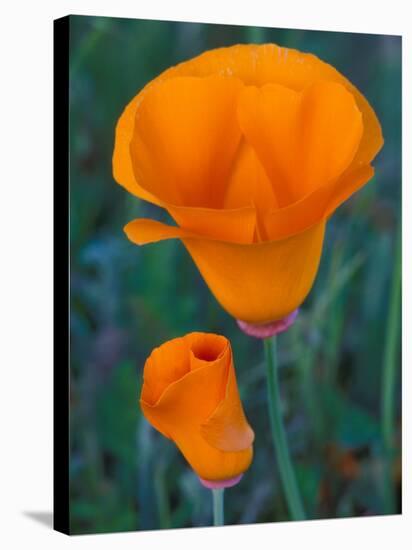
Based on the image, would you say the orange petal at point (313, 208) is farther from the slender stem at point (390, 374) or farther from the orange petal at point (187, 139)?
the slender stem at point (390, 374)

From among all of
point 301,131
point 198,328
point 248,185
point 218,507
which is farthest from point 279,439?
point 301,131

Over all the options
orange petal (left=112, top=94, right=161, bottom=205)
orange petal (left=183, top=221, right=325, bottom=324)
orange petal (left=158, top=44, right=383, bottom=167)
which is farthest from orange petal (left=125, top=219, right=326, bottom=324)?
orange petal (left=158, top=44, right=383, bottom=167)

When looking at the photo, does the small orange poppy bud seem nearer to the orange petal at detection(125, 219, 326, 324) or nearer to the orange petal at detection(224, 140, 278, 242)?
the orange petal at detection(125, 219, 326, 324)

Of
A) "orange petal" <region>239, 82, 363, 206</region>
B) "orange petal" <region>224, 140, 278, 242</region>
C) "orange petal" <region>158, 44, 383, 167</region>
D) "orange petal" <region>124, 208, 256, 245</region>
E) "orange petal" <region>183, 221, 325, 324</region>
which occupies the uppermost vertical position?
"orange petal" <region>158, 44, 383, 167</region>

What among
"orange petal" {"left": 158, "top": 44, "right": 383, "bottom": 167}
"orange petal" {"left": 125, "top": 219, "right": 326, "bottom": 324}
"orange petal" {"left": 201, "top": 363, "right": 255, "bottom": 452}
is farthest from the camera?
"orange petal" {"left": 158, "top": 44, "right": 383, "bottom": 167}

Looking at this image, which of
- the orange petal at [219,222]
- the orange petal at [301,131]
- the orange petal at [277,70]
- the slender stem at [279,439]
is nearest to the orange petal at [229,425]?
the slender stem at [279,439]

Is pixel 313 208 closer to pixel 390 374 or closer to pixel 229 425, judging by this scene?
pixel 229 425
